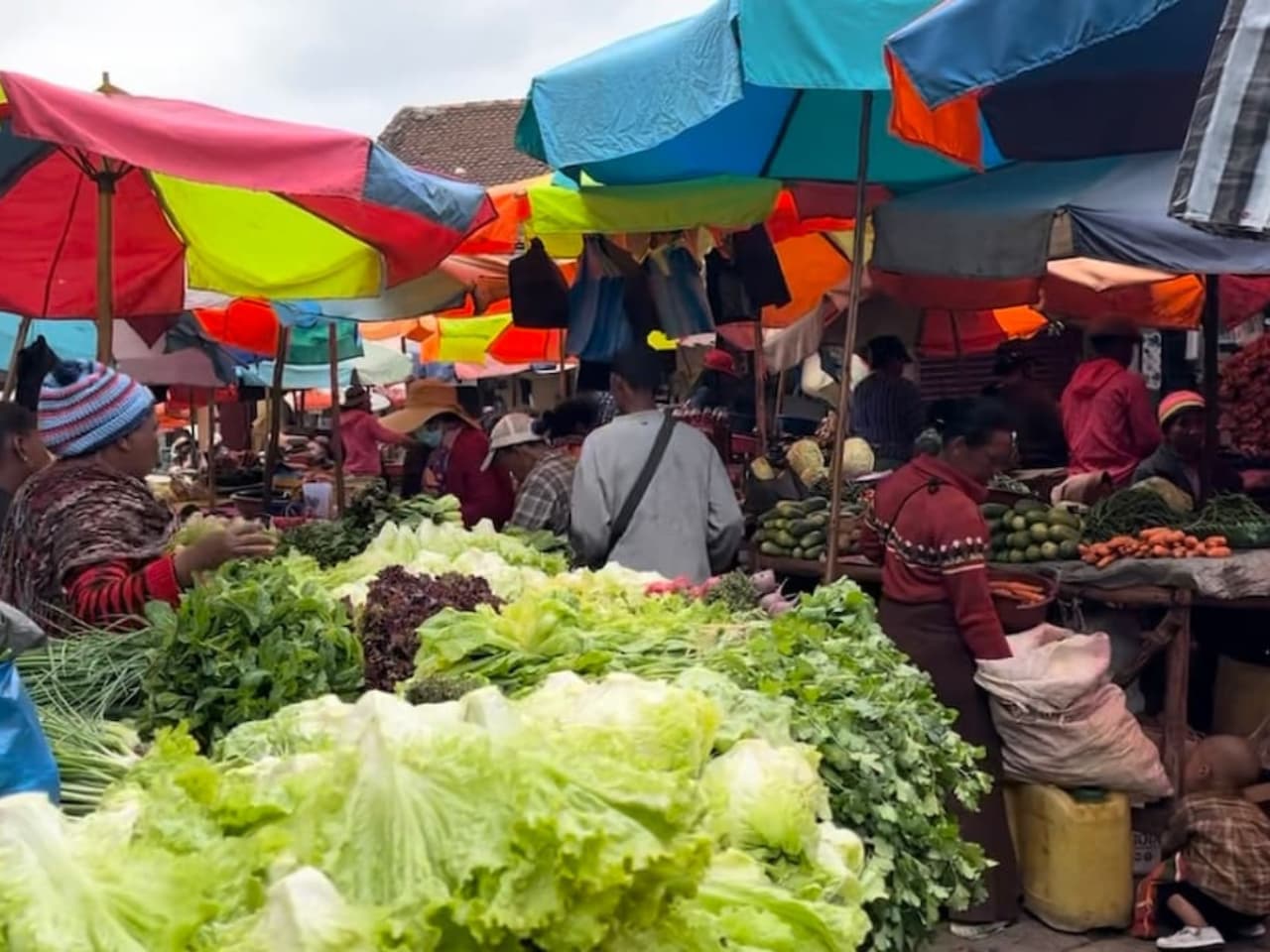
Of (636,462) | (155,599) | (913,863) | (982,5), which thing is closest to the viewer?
(913,863)

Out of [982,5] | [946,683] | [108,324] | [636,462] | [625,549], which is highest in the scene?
[982,5]

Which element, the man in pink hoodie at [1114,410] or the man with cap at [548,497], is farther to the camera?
the man in pink hoodie at [1114,410]

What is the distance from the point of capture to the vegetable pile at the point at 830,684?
2891 mm

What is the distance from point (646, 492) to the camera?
547 centimetres

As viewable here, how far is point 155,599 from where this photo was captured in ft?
11.1

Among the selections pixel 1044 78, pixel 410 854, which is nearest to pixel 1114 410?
pixel 1044 78

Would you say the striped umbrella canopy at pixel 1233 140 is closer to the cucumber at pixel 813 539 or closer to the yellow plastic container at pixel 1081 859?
the yellow plastic container at pixel 1081 859

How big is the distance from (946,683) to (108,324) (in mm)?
3754

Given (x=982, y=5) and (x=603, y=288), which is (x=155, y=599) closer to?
(x=982, y=5)

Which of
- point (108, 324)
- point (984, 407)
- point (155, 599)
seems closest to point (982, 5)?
point (984, 407)

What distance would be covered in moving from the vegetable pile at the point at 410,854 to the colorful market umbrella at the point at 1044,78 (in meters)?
2.53

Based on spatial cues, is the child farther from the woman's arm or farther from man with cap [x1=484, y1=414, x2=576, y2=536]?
the woman's arm

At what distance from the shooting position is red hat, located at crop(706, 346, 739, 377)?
14.6m

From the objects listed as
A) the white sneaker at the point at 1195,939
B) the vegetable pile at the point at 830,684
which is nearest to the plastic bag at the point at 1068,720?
the white sneaker at the point at 1195,939
